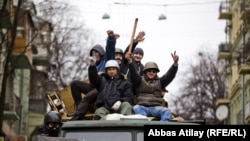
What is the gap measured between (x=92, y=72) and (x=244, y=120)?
192 feet

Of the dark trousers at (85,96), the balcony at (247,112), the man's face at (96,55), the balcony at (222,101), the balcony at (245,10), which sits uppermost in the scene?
the balcony at (245,10)

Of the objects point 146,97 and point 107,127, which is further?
point 146,97

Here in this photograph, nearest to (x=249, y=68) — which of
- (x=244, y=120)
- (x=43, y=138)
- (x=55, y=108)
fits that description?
(x=244, y=120)

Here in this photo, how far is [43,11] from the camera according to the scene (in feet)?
131

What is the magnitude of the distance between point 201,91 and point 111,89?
250 ft

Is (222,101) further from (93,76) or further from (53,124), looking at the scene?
(53,124)

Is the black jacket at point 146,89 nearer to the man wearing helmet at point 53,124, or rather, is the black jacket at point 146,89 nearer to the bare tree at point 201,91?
the man wearing helmet at point 53,124

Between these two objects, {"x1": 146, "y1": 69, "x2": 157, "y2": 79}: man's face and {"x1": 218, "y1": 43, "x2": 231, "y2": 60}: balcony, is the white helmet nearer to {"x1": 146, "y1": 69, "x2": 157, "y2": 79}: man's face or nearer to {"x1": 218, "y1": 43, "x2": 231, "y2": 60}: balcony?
{"x1": 146, "y1": 69, "x2": 157, "y2": 79}: man's face

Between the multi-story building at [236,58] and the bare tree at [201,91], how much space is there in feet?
6.26

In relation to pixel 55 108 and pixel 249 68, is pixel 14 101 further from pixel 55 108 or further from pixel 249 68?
pixel 55 108

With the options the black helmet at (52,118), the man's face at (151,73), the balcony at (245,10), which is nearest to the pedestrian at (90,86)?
the man's face at (151,73)

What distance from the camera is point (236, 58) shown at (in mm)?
81500

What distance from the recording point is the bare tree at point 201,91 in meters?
92.5

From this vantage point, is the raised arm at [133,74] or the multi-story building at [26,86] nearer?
the raised arm at [133,74]
